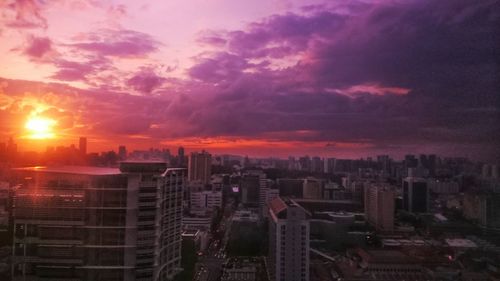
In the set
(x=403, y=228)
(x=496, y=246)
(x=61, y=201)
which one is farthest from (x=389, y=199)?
(x=61, y=201)

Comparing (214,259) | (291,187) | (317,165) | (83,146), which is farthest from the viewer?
(291,187)

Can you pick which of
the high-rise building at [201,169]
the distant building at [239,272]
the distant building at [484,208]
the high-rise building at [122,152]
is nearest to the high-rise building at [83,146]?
the high-rise building at [122,152]

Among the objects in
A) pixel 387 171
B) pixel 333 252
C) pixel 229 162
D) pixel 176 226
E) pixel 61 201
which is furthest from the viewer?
pixel 229 162

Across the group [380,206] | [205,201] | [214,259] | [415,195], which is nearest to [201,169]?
[205,201]

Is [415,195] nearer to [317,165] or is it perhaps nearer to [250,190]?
[317,165]

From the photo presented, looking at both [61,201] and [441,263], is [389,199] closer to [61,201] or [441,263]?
[441,263]

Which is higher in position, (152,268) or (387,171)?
(387,171)
